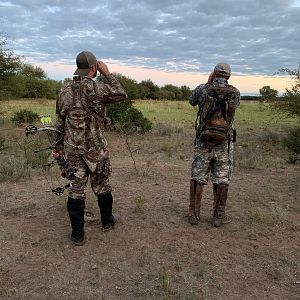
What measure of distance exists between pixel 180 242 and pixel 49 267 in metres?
1.47

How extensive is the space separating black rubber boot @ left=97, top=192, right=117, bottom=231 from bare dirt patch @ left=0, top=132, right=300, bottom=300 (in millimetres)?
102

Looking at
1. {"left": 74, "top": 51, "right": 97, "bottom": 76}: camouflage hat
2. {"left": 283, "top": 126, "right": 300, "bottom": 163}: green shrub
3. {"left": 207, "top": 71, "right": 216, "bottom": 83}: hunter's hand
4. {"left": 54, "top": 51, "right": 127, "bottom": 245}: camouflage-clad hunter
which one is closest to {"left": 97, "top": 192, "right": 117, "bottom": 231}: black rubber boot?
{"left": 54, "top": 51, "right": 127, "bottom": 245}: camouflage-clad hunter

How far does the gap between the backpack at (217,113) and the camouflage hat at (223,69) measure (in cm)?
13

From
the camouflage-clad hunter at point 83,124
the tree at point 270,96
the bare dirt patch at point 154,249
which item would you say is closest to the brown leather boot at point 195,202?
the bare dirt patch at point 154,249

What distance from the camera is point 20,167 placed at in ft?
28.1

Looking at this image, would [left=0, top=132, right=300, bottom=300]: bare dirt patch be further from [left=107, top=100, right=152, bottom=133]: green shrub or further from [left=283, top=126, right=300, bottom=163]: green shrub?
[left=107, top=100, right=152, bottom=133]: green shrub

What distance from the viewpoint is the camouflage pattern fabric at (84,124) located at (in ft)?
15.3

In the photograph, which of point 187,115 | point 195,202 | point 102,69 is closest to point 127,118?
point 195,202

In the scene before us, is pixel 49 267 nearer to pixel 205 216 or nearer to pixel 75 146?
pixel 75 146

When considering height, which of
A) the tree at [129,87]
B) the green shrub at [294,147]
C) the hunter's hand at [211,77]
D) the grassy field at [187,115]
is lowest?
the grassy field at [187,115]

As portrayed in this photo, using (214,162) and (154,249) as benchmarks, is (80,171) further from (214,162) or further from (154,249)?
(214,162)

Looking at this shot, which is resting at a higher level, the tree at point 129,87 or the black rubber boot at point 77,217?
the tree at point 129,87

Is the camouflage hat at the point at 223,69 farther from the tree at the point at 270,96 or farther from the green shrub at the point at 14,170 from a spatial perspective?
the tree at the point at 270,96

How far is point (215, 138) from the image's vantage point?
530 cm
